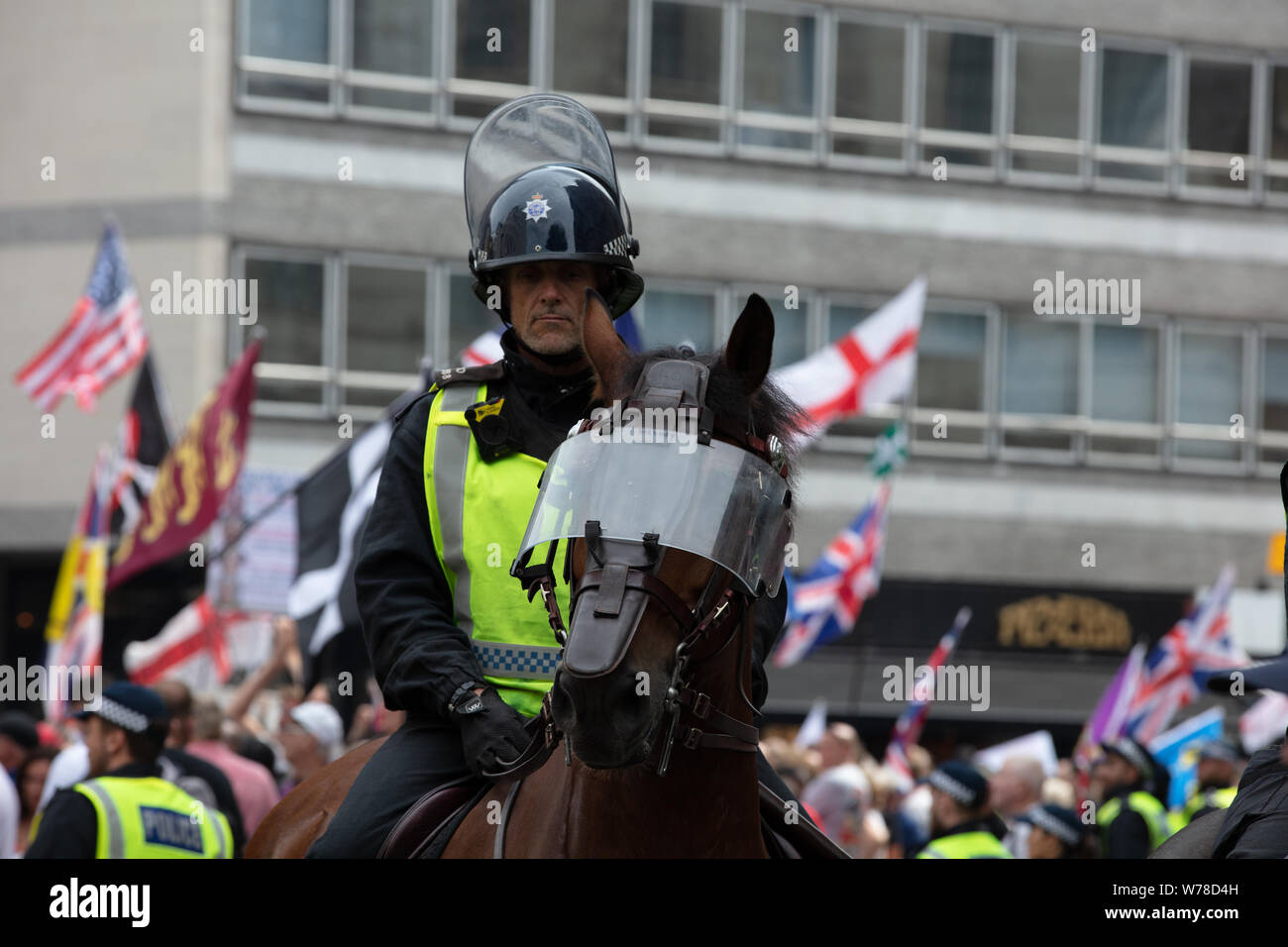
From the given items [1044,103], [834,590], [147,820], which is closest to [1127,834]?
[147,820]

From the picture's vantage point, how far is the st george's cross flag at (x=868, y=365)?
666 inches

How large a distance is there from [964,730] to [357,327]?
407 inches

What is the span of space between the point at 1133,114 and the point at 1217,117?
1.40 meters

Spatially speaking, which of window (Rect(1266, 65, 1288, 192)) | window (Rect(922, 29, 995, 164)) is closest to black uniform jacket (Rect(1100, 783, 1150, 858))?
window (Rect(922, 29, 995, 164))

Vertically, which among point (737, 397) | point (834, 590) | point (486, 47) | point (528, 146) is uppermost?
point (486, 47)

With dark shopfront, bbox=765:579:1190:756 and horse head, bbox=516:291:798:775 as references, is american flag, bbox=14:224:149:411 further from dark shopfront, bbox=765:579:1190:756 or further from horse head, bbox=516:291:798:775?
horse head, bbox=516:291:798:775

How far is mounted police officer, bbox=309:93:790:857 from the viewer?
438 centimetres

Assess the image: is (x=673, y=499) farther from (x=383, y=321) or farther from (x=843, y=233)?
(x=843, y=233)

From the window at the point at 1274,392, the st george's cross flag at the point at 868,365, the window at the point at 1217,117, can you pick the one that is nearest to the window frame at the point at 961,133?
the window at the point at 1217,117

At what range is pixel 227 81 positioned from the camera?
76.2 ft

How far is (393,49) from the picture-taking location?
78.9ft

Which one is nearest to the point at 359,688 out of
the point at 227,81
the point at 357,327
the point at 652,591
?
the point at 357,327

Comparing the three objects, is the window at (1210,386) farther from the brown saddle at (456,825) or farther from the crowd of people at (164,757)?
the brown saddle at (456,825)
